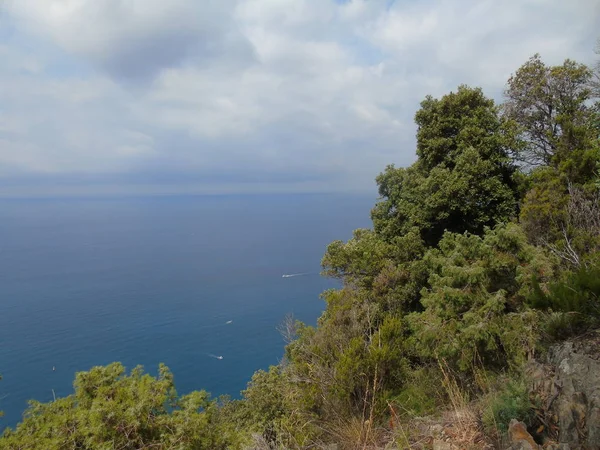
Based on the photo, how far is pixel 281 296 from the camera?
72812mm

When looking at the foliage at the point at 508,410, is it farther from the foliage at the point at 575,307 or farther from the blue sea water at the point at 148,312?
the blue sea water at the point at 148,312

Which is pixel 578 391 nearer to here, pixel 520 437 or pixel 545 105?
pixel 520 437

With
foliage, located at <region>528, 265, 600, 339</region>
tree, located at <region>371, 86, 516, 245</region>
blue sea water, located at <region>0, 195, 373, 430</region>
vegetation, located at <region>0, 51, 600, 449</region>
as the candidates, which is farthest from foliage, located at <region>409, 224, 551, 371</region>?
blue sea water, located at <region>0, 195, 373, 430</region>

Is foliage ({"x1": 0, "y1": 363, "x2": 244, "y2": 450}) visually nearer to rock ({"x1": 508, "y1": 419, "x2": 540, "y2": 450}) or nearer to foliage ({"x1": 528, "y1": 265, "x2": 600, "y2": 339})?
rock ({"x1": 508, "y1": 419, "x2": 540, "y2": 450})

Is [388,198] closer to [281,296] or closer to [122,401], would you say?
[122,401]

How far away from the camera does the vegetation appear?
16.7 feet

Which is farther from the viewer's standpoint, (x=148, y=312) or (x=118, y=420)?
(x=148, y=312)

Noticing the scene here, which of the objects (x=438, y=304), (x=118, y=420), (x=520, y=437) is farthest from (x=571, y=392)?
(x=118, y=420)

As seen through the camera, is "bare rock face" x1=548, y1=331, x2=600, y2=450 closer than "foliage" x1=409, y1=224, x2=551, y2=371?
Yes

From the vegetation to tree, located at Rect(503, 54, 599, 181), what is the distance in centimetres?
5

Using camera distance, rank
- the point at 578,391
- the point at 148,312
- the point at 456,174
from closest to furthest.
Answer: the point at 578,391 < the point at 456,174 < the point at 148,312

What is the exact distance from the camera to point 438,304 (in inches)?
316

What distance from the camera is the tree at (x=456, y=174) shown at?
41.7 ft

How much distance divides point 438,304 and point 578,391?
4.82 m
